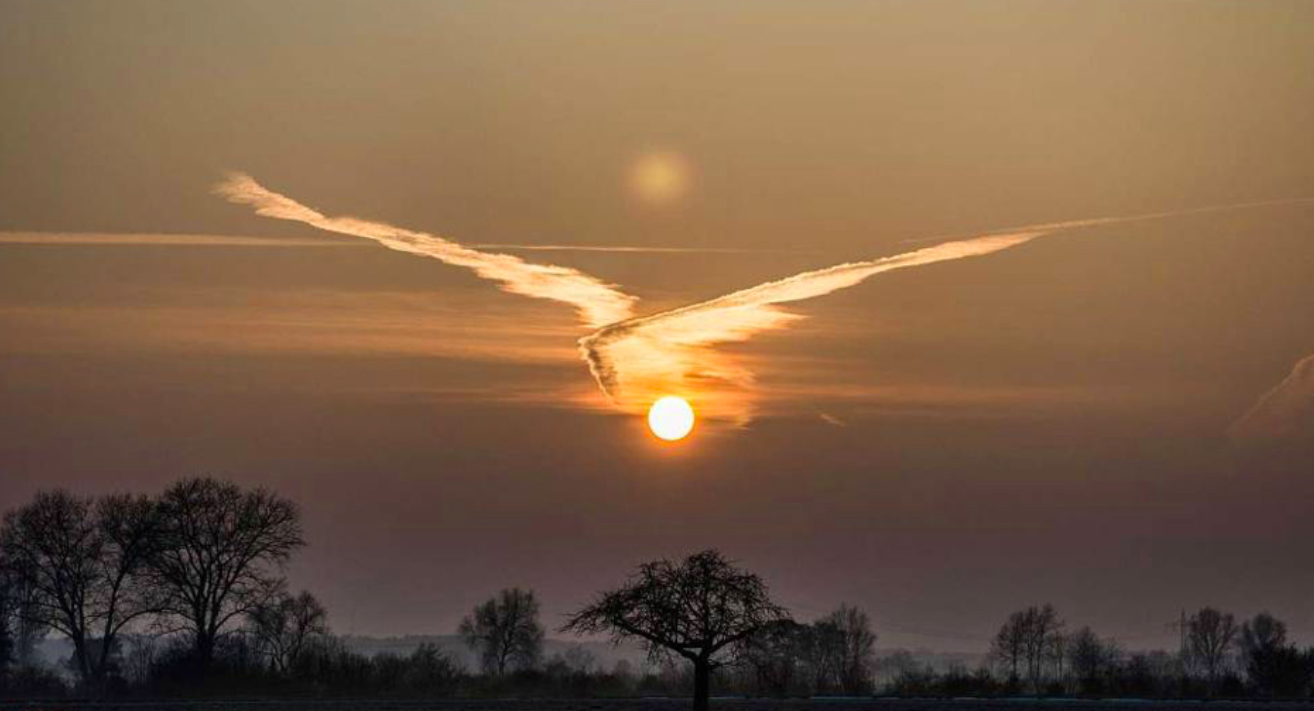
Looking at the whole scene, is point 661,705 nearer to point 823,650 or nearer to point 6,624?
point 6,624

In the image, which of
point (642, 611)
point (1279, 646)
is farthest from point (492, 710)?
point (1279, 646)

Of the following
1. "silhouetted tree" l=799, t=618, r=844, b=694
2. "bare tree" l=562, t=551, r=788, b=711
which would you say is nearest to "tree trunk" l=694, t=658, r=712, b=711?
"bare tree" l=562, t=551, r=788, b=711

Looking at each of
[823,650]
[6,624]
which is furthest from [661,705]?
[823,650]

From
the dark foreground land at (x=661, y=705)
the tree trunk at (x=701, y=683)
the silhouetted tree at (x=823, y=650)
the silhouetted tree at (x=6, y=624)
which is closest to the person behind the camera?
the tree trunk at (x=701, y=683)

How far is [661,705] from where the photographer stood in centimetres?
8694

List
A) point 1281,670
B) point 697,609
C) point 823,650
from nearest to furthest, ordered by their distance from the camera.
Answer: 1. point 697,609
2. point 1281,670
3. point 823,650

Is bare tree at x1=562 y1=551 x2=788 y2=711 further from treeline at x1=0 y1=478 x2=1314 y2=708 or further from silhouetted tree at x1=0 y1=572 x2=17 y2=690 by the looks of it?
silhouetted tree at x1=0 y1=572 x2=17 y2=690

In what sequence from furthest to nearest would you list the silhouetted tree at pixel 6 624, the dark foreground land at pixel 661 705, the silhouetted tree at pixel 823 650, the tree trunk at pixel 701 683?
1. the silhouetted tree at pixel 823 650
2. the silhouetted tree at pixel 6 624
3. the dark foreground land at pixel 661 705
4. the tree trunk at pixel 701 683

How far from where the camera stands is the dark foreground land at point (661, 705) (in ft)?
272

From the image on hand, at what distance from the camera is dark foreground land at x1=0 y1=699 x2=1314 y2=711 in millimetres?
82875

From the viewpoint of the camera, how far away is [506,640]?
197m

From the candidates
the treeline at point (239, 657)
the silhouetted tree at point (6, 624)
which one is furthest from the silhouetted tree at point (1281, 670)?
the silhouetted tree at point (6, 624)

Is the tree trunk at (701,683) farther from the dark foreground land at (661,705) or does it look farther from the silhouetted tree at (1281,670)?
the silhouetted tree at (1281,670)

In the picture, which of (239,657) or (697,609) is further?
(239,657)
